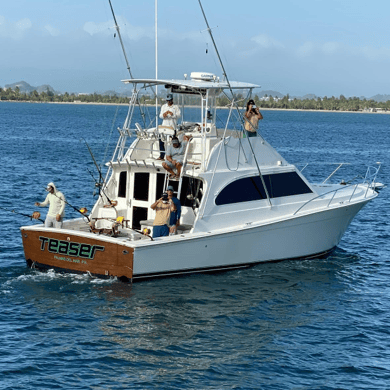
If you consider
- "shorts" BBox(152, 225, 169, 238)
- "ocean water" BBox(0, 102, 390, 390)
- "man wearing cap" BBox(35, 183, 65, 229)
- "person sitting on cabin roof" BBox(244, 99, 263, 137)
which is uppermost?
"person sitting on cabin roof" BBox(244, 99, 263, 137)

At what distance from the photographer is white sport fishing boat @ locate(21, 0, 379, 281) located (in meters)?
14.9

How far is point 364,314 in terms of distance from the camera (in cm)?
1441

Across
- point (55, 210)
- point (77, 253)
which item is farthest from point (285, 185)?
point (55, 210)

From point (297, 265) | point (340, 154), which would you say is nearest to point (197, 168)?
point (297, 265)

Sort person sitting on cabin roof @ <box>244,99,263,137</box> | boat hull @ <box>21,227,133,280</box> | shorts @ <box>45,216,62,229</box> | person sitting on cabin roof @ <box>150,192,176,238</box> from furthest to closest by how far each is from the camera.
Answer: person sitting on cabin roof @ <box>244,99,263,137</box> → shorts @ <box>45,216,62,229</box> → person sitting on cabin roof @ <box>150,192,176,238</box> → boat hull @ <box>21,227,133,280</box>

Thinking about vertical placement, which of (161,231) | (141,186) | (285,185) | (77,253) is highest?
(285,185)

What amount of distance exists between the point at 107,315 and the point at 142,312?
27.4 inches

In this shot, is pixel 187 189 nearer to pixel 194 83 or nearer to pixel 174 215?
pixel 174 215

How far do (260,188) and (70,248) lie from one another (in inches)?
188

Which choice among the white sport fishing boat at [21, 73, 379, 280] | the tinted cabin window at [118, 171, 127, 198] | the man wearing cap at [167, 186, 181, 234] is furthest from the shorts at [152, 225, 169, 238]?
the tinted cabin window at [118, 171, 127, 198]

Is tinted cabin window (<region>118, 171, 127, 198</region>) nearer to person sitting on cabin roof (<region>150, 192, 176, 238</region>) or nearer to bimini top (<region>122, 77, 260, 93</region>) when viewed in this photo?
person sitting on cabin roof (<region>150, 192, 176, 238</region>)

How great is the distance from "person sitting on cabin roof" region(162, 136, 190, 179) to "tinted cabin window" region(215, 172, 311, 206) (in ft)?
3.81

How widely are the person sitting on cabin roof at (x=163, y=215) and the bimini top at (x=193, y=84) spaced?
2596 mm

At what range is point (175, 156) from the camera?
16.3 meters
